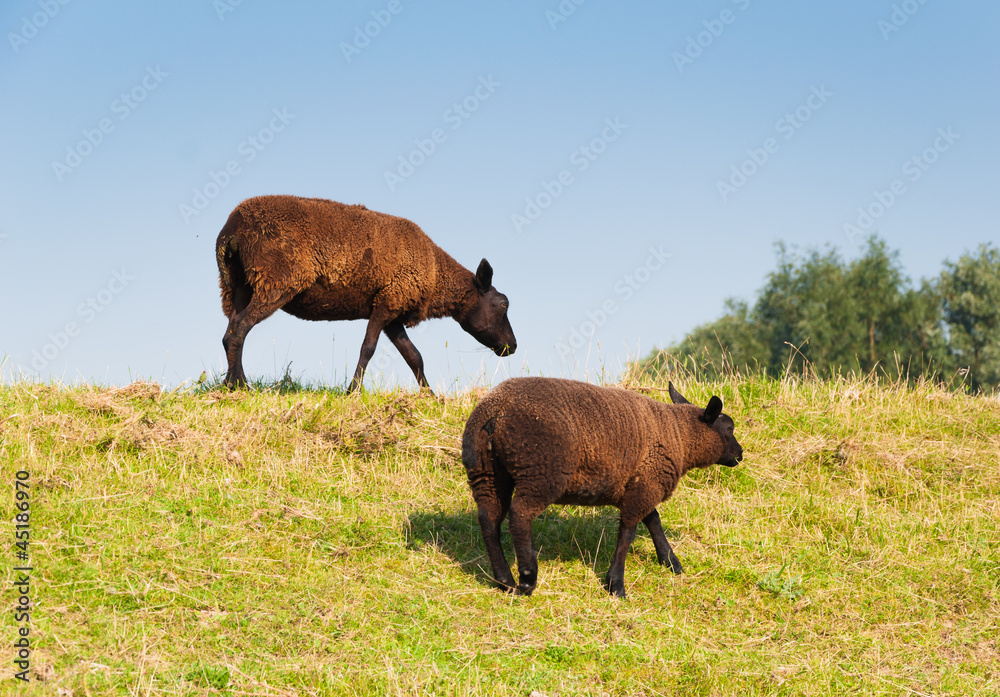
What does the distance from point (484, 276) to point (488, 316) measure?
2.40 feet

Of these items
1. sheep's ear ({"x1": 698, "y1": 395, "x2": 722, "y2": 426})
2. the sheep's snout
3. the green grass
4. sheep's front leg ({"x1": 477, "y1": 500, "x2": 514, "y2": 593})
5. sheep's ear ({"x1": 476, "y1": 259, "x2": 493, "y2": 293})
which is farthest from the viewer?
the sheep's snout

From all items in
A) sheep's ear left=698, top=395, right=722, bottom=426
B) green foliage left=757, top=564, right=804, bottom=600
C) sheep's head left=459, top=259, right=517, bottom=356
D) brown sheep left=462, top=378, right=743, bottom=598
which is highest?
sheep's head left=459, top=259, right=517, bottom=356

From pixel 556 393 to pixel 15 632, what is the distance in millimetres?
4621

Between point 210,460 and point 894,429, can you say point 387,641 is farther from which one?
point 894,429

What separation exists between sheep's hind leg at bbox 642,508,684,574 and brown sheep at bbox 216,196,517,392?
524 cm

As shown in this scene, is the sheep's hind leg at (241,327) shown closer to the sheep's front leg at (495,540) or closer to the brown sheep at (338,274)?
the brown sheep at (338,274)

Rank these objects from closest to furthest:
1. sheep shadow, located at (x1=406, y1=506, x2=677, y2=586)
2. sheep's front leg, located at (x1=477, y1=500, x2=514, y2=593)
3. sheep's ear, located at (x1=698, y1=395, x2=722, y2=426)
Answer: sheep's front leg, located at (x1=477, y1=500, x2=514, y2=593) < sheep's ear, located at (x1=698, y1=395, x2=722, y2=426) < sheep shadow, located at (x1=406, y1=506, x2=677, y2=586)

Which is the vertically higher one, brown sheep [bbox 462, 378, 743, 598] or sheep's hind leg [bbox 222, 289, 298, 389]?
sheep's hind leg [bbox 222, 289, 298, 389]

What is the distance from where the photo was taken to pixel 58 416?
9812 millimetres

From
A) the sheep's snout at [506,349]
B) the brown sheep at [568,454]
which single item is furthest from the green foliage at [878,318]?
the brown sheep at [568,454]

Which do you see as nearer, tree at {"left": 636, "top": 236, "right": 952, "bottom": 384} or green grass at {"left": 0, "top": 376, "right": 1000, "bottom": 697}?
green grass at {"left": 0, "top": 376, "right": 1000, "bottom": 697}

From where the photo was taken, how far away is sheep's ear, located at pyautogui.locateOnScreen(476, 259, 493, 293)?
13867 mm

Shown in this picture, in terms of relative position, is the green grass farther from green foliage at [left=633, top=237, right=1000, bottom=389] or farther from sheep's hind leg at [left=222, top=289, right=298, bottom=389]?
green foliage at [left=633, top=237, right=1000, bottom=389]

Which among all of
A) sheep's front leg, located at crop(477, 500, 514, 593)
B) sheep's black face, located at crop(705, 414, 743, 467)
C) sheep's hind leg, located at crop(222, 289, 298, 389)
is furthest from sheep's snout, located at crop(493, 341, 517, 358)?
sheep's front leg, located at crop(477, 500, 514, 593)
